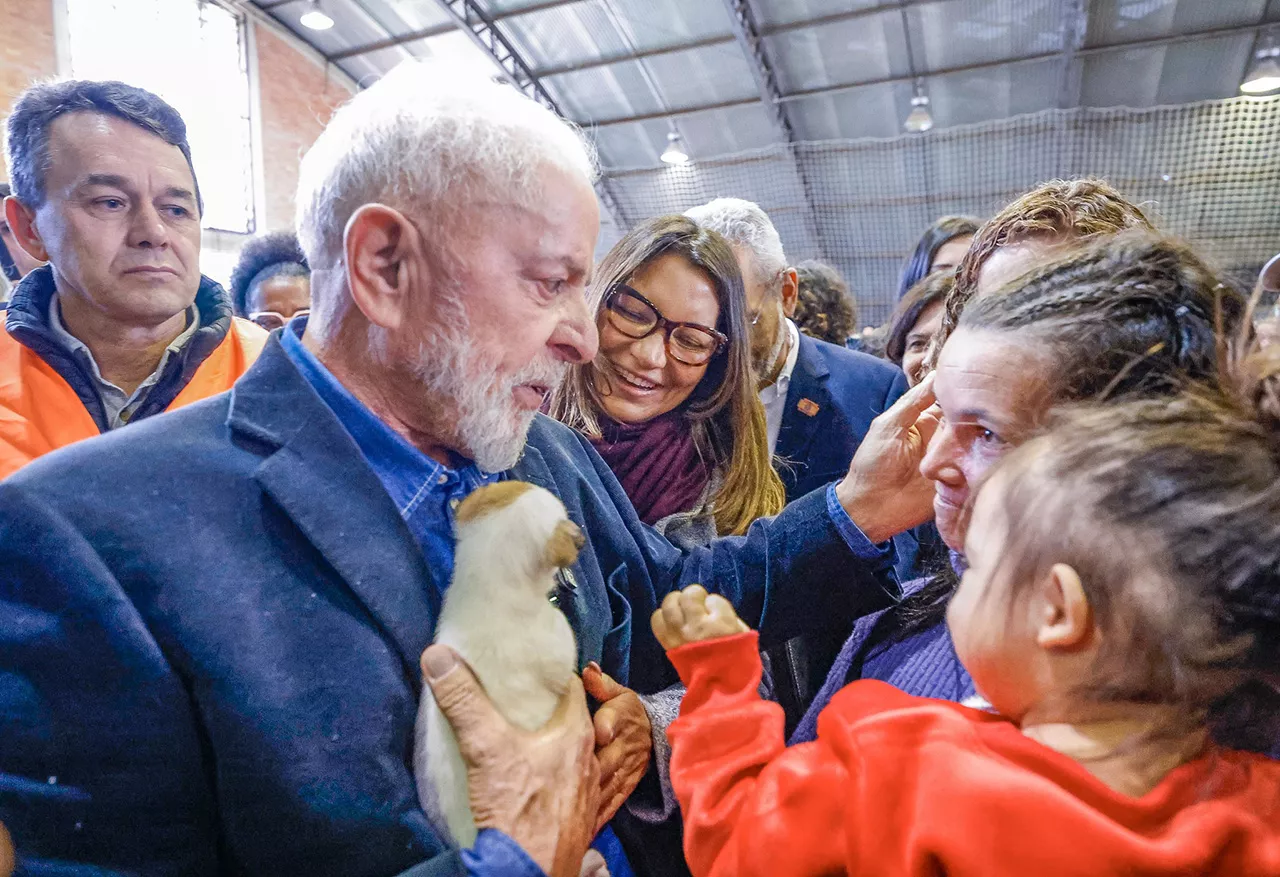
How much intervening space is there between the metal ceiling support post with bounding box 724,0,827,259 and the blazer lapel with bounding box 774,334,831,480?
7862 millimetres

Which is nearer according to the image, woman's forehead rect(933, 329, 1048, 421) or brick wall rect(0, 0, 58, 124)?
woman's forehead rect(933, 329, 1048, 421)

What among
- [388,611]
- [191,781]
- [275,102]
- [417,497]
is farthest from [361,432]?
[275,102]

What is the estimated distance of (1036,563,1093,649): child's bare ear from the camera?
80 cm

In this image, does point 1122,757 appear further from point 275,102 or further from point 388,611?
point 275,102

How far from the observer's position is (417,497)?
3.35 feet

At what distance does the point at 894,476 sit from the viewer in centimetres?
139

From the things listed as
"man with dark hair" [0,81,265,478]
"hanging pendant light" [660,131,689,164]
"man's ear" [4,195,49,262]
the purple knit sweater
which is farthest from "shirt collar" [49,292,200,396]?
"hanging pendant light" [660,131,689,164]

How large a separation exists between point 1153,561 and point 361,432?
96 cm

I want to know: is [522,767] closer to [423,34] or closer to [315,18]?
[315,18]

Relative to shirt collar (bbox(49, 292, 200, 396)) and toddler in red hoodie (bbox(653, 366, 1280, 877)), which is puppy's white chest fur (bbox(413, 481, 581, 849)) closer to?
toddler in red hoodie (bbox(653, 366, 1280, 877))

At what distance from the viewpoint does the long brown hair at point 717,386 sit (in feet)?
5.62

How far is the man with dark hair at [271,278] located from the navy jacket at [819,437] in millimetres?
2272

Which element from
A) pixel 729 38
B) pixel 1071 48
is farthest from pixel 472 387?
pixel 1071 48

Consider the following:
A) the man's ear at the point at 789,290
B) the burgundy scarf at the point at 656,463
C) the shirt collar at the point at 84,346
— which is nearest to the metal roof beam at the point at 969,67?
the man's ear at the point at 789,290
